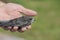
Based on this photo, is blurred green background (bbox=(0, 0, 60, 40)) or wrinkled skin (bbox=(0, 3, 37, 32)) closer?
wrinkled skin (bbox=(0, 3, 37, 32))

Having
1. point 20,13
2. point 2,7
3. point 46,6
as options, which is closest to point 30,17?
point 20,13

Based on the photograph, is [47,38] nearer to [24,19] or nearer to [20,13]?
[20,13]

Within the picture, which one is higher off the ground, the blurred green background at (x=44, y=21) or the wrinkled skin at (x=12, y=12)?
the blurred green background at (x=44, y=21)

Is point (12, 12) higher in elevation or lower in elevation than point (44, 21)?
lower

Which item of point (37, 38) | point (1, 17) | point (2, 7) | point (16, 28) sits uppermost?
point (37, 38)

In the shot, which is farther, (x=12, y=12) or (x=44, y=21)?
(x=44, y=21)

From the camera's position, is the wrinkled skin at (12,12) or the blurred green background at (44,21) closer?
the wrinkled skin at (12,12)

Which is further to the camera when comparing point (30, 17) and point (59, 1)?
point (59, 1)

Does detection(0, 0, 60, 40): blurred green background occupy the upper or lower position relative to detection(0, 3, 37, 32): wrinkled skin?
upper
